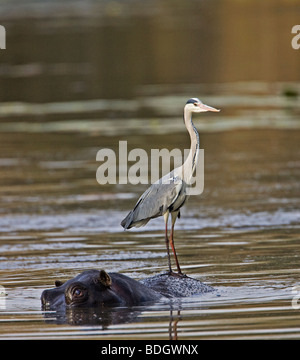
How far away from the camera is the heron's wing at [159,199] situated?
10.2 m

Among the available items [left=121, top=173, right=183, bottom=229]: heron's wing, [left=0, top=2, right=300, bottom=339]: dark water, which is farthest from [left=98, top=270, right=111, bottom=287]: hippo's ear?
[left=121, top=173, right=183, bottom=229]: heron's wing

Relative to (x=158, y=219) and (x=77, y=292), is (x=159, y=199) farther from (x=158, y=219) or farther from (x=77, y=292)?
(x=158, y=219)

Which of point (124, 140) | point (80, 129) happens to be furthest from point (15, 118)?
point (124, 140)

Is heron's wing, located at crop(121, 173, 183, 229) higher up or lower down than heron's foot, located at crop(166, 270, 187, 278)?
higher up

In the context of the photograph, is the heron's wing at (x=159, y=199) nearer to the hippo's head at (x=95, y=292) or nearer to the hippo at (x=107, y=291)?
the hippo at (x=107, y=291)

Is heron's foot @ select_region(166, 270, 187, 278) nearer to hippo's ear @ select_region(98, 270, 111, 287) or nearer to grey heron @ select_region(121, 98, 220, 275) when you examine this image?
grey heron @ select_region(121, 98, 220, 275)

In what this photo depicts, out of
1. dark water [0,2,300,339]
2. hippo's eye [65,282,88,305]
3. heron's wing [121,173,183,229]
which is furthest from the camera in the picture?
heron's wing [121,173,183,229]

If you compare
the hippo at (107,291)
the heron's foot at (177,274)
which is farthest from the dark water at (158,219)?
the heron's foot at (177,274)

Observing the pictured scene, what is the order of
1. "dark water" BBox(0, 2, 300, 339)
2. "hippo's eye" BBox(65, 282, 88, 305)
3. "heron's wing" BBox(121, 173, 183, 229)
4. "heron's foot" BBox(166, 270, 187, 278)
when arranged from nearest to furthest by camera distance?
"dark water" BBox(0, 2, 300, 339) < "hippo's eye" BBox(65, 282, 88, 305) < "heron's foot" BBox(166, 270, 187, 278) < "heron's wing" BBox(121, 173, 183, 229)

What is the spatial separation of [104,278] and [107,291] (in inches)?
9.6

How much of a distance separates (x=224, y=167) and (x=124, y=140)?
3.17 m

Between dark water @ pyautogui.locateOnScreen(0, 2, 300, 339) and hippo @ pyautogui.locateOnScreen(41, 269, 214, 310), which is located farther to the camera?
hippo @ pyautogui.locateOnScreen(41, 269, 214, 310)

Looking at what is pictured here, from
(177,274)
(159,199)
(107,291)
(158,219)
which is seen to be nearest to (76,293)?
(107,291)

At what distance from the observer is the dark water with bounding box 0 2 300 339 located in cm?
908
